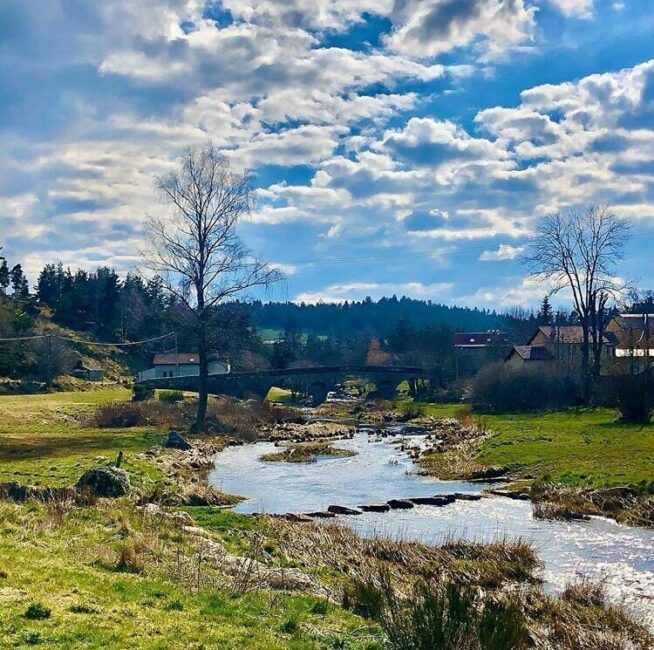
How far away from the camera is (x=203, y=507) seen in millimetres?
21109

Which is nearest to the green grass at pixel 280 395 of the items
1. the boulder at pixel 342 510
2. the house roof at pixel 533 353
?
the house roof at pixel 533 353

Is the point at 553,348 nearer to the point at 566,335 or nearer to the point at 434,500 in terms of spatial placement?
the point at 566,335

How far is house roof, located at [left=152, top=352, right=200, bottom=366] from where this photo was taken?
112 m

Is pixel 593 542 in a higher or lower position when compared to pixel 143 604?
lower

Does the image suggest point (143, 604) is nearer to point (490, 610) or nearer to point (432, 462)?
point (490, 610)

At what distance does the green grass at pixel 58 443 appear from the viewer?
23422mm

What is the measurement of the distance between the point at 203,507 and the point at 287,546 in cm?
597

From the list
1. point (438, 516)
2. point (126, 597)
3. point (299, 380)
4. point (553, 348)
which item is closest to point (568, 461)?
point (438, 516)

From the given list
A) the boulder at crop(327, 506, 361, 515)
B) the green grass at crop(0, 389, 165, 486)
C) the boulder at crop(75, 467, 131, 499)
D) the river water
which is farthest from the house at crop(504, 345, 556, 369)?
the boulder at crop(75, 467, 131, 499)

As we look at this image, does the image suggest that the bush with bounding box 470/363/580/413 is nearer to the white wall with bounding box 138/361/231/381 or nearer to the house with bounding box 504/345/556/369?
the house with bounding box 504/345/556/369

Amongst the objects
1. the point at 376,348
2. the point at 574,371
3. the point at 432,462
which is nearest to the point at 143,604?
the point at 432,462

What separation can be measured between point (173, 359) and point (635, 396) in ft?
278

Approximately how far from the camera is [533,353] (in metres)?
80.3

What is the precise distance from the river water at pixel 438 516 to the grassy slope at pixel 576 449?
10.1ft
